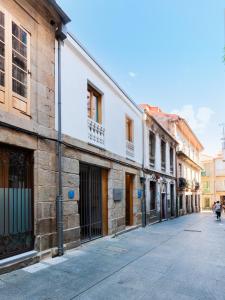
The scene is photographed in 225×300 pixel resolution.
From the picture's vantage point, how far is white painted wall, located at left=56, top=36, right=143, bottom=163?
24.7 feet

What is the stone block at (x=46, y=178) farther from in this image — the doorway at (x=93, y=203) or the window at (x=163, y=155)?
the window at (x=163, y=155)

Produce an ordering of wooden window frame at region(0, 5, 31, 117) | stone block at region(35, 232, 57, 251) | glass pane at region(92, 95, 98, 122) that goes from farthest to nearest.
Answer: glass pane at region(92, 95, 98, 122)
stone block at region(35, 232, 57, 251)
wooden window frame at region(0, 5, 31, 117)

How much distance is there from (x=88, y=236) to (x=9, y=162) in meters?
4.03

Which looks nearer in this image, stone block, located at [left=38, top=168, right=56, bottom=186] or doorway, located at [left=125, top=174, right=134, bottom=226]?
stone block, located at [left=38, top=168, right=56, bottom=186]

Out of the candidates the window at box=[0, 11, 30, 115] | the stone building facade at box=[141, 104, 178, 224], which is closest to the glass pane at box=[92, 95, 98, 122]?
the window at box=[0, 11, 30, 115]

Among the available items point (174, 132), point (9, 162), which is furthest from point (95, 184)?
point (174, 132)

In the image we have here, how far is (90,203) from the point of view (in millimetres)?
8898

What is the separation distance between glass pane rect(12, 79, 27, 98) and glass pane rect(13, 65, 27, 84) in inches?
4.1

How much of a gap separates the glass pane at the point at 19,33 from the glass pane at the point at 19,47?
0.11 m

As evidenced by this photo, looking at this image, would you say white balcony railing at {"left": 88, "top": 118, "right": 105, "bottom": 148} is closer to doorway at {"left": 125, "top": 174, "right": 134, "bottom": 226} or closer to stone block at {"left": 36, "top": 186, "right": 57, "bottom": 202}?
stone block at {"left": 36, "top": 186, "right": 57, "bottom": 202}

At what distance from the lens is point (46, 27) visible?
6816mm

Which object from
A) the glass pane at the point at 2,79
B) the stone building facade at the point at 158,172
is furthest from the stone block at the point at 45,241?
the stone building facade at the point at 158,172

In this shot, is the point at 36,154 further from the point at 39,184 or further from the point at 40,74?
the point at 40,74

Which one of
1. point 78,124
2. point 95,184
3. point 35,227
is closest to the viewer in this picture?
point 35,227
